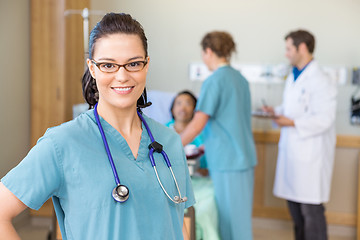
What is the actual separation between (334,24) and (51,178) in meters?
2.91

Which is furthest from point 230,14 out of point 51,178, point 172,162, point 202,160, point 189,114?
point 51,178

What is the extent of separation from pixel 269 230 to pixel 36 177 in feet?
9.15

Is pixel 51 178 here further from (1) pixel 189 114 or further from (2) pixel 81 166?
(1) pixel 189 114

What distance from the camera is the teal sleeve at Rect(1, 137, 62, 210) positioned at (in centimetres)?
85

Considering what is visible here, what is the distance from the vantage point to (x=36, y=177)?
0.85 meters

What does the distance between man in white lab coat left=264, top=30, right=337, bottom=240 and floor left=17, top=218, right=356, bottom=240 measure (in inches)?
19.4

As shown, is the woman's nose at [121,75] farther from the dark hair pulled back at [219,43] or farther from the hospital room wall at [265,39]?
the hospital room wall at [265,39]

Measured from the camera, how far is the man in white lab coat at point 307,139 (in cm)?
262

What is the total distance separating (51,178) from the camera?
0.86 m

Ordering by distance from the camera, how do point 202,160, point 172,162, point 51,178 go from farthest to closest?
1. point 202,160
2. point 172,162
3. point 51,178

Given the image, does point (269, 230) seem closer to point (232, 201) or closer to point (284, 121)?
point (284, 121)

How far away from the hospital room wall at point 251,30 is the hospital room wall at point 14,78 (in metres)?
0.59

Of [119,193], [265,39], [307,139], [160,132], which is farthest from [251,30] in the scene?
[119,193]

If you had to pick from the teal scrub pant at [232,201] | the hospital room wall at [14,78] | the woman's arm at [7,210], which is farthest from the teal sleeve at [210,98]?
the woman's arm at [7,210]
